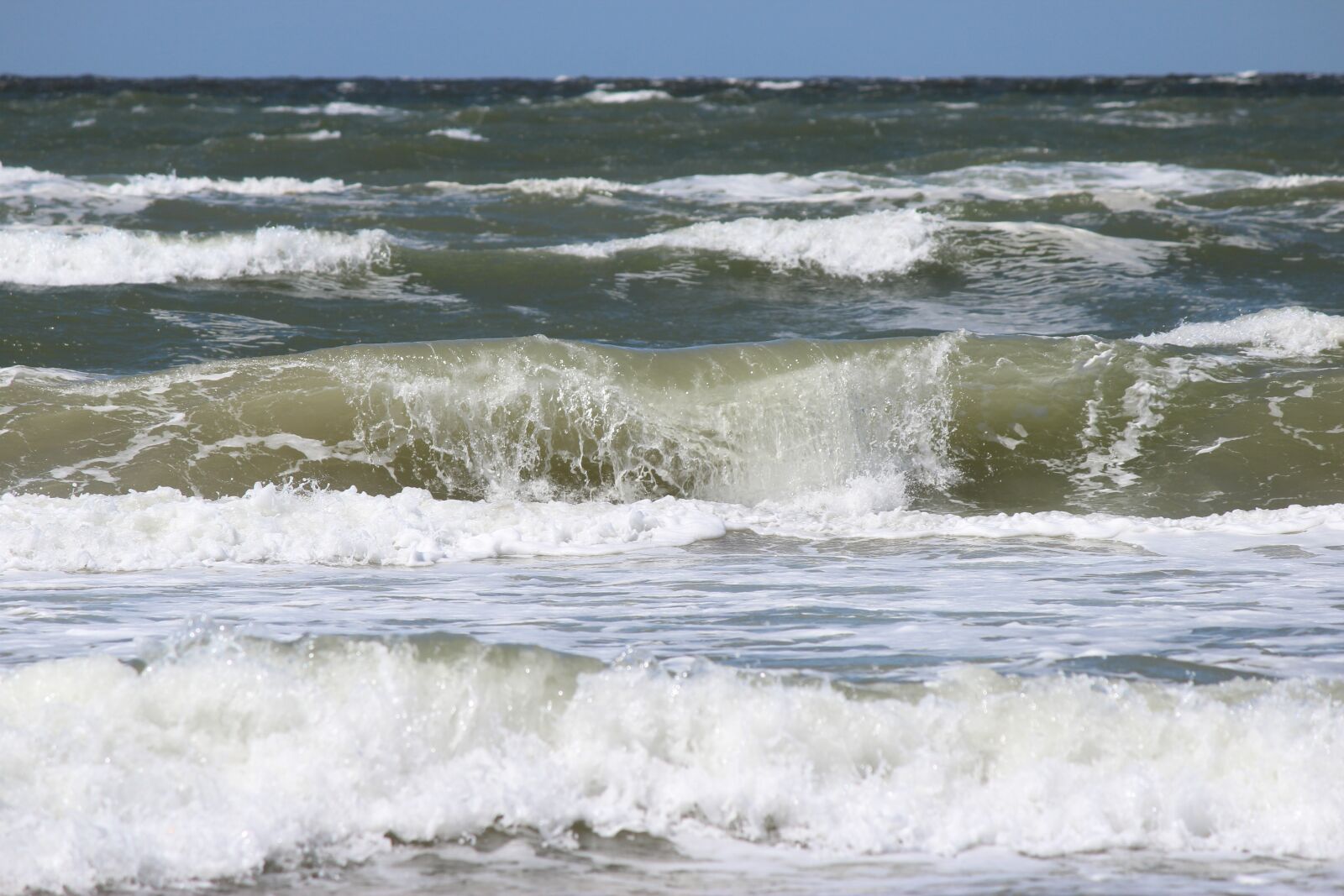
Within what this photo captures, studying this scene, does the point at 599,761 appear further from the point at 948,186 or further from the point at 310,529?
the point at 948,186

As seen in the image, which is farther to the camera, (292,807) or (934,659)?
(934,659)

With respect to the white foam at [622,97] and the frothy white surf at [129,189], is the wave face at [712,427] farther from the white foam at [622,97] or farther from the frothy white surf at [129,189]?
the white foam at [622,97]

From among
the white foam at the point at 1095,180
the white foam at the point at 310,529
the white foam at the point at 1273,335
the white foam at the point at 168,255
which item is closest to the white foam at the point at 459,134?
the white foam at the point at 1095,180

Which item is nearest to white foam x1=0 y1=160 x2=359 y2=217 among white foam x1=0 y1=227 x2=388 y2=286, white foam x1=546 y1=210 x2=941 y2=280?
white foam x1=0 y1=227 x2=388 y2=286

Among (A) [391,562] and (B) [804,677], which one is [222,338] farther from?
(B) [804,677]

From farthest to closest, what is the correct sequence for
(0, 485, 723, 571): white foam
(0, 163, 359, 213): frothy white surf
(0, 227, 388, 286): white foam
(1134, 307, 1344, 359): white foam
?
(0, 163, 359, 213): frothy white surf, (0, 227, 388, 286): white foam, (1134, 307, 1344, 359): white foam, (0, 485, 723, 571): white foam

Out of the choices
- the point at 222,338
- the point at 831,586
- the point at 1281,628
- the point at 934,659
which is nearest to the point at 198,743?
the point at 934,659

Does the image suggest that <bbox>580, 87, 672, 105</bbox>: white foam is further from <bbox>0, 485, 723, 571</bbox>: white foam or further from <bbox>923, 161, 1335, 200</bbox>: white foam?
<bbox>0, 485, 723, 571</bbox>: white foam

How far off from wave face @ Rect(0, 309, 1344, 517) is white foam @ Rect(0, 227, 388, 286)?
4.01 m

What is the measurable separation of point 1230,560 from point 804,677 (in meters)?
2.74

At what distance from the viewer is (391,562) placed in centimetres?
564

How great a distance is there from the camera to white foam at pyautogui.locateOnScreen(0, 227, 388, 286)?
1166cm

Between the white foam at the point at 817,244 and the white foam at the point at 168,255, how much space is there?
2.13 metres

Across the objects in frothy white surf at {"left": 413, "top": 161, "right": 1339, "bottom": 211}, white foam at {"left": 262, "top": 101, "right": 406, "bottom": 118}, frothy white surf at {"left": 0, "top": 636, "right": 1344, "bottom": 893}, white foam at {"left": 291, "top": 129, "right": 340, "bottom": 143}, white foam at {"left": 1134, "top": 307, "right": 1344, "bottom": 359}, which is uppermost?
white foam at {"left": 262, "top": 101, "right": 406, "bottom": 118}
